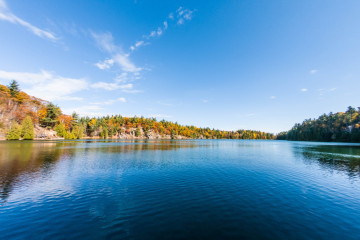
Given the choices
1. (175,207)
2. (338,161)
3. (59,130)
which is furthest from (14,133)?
(338,161)

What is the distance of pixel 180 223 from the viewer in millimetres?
11953

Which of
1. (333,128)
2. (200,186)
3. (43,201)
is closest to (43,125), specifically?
(43,201)

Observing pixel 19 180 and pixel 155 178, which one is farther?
pixel 155 178

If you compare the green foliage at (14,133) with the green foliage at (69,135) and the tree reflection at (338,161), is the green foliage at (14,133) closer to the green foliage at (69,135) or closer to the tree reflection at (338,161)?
the green foliage at (69,135)

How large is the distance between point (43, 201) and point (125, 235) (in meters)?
12.2

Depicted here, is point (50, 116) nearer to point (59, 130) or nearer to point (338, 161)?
point (59, 130)

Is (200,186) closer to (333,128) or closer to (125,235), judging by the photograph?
(125,235)

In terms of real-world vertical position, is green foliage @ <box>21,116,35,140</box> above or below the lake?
above

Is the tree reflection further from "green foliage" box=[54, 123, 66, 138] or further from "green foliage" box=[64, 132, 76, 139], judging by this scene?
"green foliage" box=[64, 132, 76, 139]

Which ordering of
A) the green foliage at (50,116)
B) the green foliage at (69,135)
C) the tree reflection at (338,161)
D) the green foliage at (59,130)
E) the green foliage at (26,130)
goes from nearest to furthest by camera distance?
the tree reflection at (338,161)
the green foliage at (26,130)
the green foliage at (50,116)
the green foliage at (59,130)
the green foliage at (69,135)

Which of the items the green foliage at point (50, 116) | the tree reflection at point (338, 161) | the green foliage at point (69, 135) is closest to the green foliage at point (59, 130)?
the green foliage at point (69, 135)

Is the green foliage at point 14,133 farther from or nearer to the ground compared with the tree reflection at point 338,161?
farther from the ground

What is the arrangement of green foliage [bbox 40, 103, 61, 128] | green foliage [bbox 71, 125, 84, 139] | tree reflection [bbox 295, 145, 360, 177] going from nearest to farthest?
tree reflection [bbox 295, 145, 360, 177] → green foliage [bbox 40, 103, 61, 128] → green foliage [bbox 71, 125, 84, 139]

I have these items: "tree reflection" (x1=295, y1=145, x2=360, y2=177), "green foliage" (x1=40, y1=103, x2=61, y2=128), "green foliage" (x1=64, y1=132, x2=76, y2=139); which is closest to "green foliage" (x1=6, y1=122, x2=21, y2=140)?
"green foliage" (x1=40, y1=103, x2=61, y2=128)
